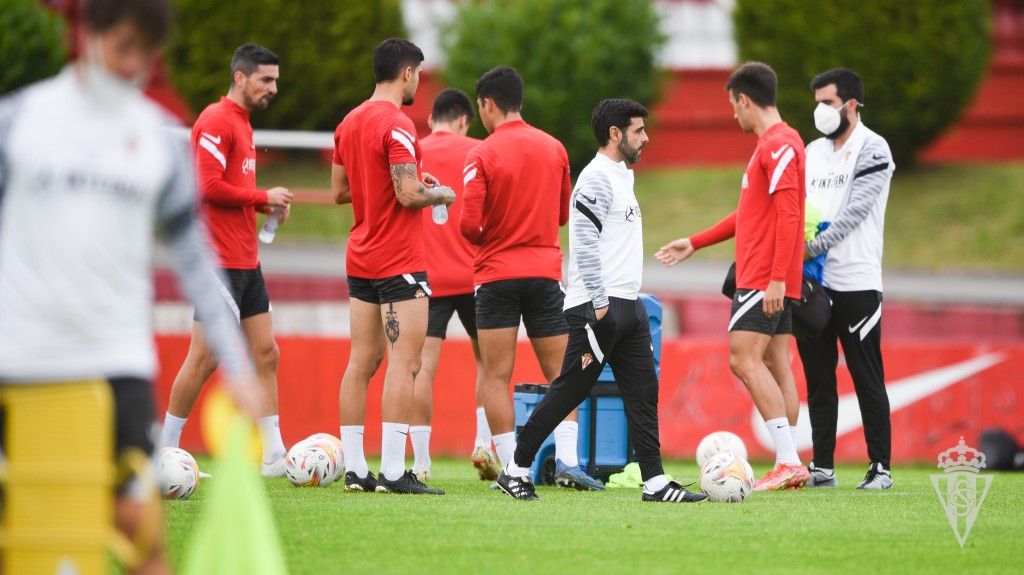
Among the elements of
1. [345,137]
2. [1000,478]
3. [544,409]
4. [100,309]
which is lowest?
[1000,478]

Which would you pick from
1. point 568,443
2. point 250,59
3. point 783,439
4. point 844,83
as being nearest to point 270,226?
point 250,59

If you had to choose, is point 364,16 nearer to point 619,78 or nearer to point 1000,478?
point 619,78

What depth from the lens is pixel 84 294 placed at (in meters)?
3.86

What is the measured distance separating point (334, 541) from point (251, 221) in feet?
10.4

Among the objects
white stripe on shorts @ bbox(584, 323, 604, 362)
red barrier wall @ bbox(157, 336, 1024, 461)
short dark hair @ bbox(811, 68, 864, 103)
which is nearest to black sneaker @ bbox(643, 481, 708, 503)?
white stripe on shorts @ bbox(584, 323, 604, 362)

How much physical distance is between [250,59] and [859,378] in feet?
13.9

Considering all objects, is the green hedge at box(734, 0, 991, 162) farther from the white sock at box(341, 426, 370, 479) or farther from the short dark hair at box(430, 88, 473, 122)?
the white sock at box(341, 426, 370, 479)

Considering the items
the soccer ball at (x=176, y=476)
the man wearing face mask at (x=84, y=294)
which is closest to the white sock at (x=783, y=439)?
the soccer ball at (x=176, y=476)

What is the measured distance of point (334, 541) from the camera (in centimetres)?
615

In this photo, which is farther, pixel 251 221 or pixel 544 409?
pixel 251 221

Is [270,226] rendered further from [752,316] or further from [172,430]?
[752,316]

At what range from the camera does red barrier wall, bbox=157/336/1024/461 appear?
1369 cm

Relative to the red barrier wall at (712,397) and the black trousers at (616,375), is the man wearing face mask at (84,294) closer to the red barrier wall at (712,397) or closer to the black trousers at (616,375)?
the black trousers at (616,375)

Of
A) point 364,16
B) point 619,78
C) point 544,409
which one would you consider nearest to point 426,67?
point 364,16
